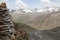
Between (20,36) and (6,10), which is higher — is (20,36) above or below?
below

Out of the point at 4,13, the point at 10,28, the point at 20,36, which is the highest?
the point at 4,13

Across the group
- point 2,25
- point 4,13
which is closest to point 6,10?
point 4,13

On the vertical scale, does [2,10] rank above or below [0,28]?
above

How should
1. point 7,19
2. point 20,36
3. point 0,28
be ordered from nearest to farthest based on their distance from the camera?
point 0,28, point 7,19, point 20,36

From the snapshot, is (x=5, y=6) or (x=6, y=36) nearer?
(x=6, y=36)

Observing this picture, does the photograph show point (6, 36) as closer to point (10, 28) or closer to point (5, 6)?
point (10, 28)

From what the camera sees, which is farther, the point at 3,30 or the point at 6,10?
the point at 6,10

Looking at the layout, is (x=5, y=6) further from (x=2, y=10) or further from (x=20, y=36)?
(x=20, y=36)

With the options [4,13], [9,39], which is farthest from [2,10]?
[9,39]

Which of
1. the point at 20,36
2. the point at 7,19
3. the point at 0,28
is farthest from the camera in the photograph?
the point at 20,36
